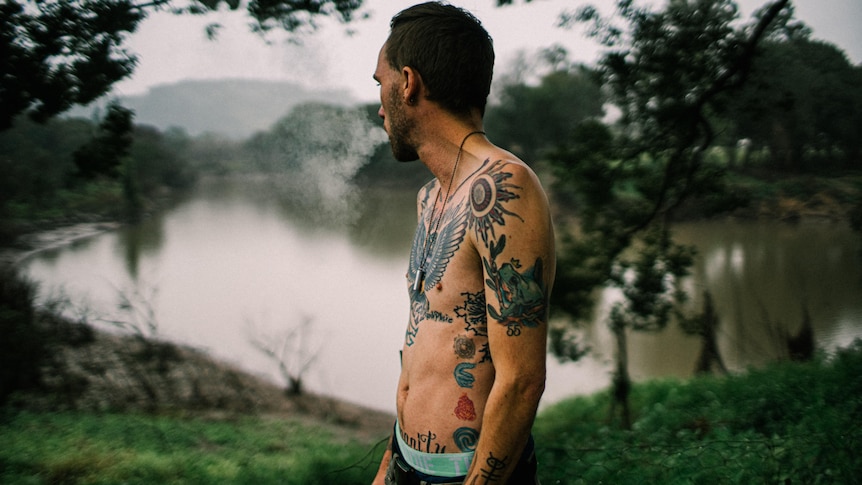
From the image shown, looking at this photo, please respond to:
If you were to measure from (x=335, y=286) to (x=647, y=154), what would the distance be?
6430 millimetres

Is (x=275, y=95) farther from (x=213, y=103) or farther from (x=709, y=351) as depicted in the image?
(x=709, y=351)

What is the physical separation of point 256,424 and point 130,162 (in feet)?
15.1

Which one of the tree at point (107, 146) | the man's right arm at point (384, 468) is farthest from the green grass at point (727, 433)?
the tree at point (107, 146)

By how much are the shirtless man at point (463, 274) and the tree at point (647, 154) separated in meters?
4.37

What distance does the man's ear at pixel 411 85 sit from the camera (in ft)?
3.82

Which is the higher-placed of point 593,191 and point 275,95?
point 275,95

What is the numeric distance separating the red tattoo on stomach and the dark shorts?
13 centimetres

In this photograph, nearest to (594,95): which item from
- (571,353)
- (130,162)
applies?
(571,353)

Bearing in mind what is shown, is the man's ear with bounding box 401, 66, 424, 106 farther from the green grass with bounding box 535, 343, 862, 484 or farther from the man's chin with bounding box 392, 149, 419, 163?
the green grass with bounding box 535, 343, 862, 484

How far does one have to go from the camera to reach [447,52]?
1.13 metres

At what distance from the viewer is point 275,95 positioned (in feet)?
30.9

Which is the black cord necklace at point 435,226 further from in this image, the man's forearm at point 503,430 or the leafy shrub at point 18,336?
the leafy shrub at point 18,336

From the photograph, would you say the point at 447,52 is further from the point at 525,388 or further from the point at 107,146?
the point at 107,146

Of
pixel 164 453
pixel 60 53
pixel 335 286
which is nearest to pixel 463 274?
pixel 60 53
